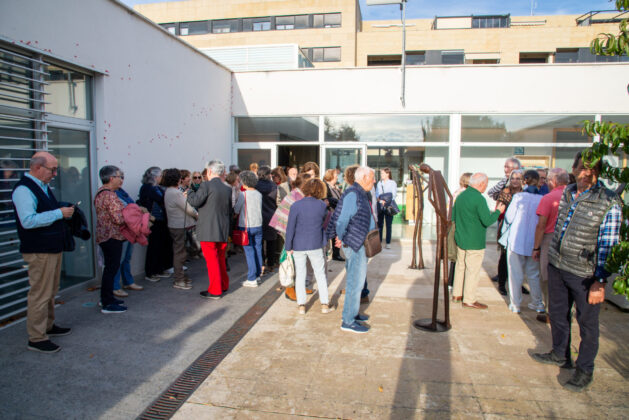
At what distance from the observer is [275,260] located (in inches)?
306

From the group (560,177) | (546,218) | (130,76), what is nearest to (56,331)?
(130,76)

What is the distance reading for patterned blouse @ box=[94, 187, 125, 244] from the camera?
16.4ft

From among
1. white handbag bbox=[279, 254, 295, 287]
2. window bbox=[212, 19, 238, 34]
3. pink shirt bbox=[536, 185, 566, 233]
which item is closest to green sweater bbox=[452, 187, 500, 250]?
pink shirt bbox=[536, 185, 566, 233]

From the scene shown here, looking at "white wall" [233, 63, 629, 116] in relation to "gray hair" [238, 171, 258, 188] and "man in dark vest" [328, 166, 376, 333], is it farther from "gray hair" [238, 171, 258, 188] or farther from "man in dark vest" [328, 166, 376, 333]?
"man in dark vest" [328, 166, 376, 333]

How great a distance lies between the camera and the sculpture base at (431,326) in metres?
4.66

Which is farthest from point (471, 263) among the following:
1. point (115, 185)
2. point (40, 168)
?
point (40, 168)

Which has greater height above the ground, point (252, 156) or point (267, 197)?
point (252, 156)

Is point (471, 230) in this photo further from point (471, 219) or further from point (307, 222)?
point (307, 222)

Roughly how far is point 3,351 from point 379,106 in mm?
9294

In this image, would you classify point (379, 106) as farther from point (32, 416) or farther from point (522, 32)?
point (522, 32)

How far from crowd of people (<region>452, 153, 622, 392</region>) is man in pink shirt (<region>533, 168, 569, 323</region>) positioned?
1 centimetres

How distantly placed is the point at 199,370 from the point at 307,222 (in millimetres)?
2035

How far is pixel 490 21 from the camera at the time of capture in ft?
129

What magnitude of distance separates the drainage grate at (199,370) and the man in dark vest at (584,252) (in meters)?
3.18
